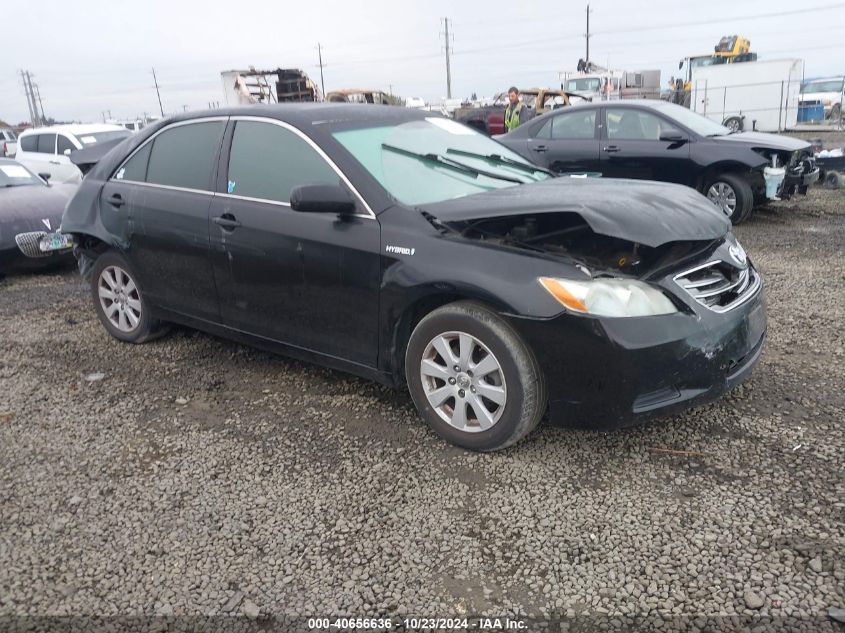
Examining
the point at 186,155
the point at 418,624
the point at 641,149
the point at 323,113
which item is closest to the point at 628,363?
the point at 418,624

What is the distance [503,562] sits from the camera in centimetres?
262

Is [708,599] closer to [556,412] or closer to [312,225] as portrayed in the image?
[556,412]

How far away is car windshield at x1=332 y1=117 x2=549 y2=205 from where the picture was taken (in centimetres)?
370

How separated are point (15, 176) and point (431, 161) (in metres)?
6.51

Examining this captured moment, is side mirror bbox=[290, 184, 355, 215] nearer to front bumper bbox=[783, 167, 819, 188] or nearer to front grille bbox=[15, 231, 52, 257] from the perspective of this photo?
front grille bbox=[15, 231, 52, 257]

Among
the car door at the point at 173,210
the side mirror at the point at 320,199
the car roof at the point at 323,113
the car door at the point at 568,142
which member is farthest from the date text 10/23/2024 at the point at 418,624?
the car door at the point at 568,142

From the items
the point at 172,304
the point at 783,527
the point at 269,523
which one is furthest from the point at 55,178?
the point at 783,527

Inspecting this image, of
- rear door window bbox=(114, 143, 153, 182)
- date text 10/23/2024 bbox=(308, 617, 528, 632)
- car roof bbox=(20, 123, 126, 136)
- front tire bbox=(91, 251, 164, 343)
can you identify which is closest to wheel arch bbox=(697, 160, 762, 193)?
rear door window bbox=(114, 143, 153, 182)

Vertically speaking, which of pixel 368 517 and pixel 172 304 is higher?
pixel 172 304

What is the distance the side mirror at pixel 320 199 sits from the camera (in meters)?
3.45

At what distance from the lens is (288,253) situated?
3.81m

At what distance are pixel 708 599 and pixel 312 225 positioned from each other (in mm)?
2517

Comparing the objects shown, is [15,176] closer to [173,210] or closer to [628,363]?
[173,210]

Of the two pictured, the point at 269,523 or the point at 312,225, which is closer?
the point at 269,523
